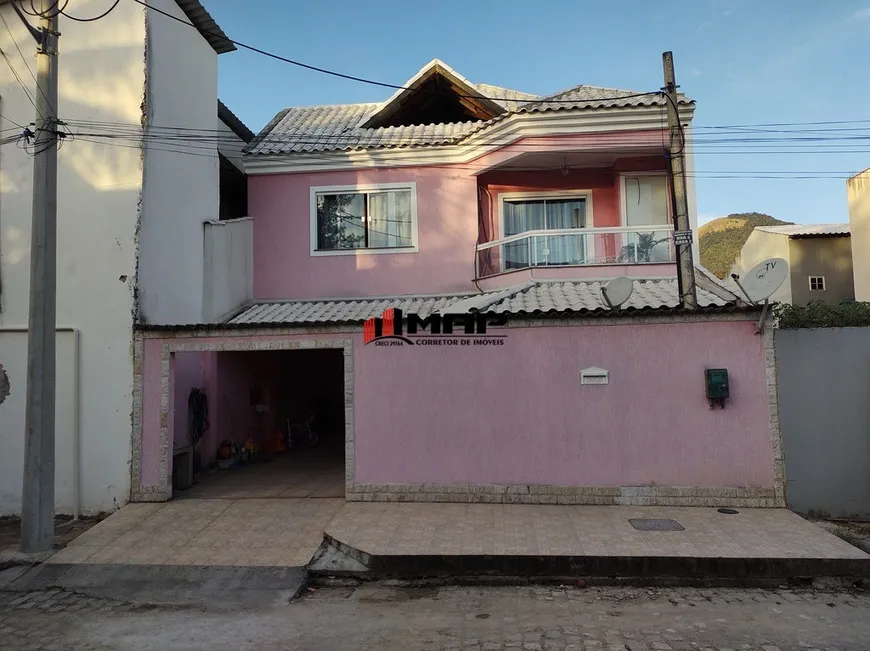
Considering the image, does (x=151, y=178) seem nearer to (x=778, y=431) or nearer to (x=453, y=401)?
(x=453, y=401)

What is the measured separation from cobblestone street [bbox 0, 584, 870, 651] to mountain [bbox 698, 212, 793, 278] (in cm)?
4634

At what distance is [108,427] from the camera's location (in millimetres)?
8695

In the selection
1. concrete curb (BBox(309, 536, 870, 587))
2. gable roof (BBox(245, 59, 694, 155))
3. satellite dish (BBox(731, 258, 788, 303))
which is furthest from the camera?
gable roof (BBox(245, 59, 694, 155))

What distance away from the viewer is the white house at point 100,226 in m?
8.70

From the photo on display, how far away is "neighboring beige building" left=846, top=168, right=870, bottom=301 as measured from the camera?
77.4 feet

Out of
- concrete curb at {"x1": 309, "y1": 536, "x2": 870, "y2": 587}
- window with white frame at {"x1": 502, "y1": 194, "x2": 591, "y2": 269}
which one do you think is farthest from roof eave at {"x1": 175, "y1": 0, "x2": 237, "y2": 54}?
concrete curb at {"x1": 309, "y1": 536, "x2": 870, "y2": 587}

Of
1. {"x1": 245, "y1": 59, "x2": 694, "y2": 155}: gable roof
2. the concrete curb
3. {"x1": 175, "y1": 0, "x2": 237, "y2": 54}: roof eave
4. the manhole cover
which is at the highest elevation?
{"x1": 175, "y1": 0, "x2": 237, "y2": 54}: roof eave

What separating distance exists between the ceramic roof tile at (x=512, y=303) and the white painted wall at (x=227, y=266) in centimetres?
39

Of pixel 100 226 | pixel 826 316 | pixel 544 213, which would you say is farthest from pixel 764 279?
pixel 826 316

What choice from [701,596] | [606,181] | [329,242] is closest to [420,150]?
[329,242]

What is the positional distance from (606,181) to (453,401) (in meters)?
6.89

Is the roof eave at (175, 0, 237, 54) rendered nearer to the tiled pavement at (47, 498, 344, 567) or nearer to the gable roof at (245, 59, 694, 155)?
the gable roof at (245, 59, 694, 155)

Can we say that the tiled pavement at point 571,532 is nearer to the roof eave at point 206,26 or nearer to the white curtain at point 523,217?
the white curtain at point 523,217

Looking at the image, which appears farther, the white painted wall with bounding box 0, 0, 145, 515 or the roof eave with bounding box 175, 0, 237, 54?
the roof eave with bounding box 175, 0, 237, 54
